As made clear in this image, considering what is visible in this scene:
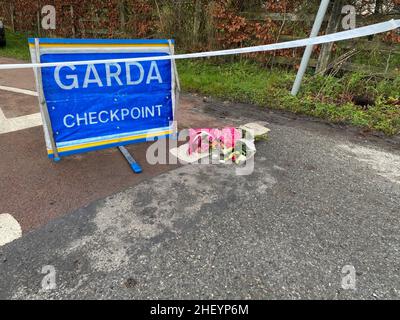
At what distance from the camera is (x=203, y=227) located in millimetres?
2193

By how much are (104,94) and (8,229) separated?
1.62 metres

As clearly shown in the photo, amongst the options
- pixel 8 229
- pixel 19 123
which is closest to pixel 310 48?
pixel 19 123

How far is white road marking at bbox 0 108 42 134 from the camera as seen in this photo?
12.7 ft

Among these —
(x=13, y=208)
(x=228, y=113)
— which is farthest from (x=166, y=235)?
(x=228, y=113)

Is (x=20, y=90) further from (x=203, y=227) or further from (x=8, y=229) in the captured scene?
(x=203, y=227)

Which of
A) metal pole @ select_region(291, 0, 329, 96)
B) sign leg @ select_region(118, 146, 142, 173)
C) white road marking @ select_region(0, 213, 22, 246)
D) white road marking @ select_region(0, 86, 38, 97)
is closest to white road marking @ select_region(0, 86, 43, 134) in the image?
white road marking @ select_region(0, 86, 38, 97)

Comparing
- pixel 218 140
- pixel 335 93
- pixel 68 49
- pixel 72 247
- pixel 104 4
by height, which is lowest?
pixel 72 247

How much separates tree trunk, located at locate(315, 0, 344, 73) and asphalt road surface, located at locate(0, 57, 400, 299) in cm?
304

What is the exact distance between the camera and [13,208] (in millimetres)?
2334

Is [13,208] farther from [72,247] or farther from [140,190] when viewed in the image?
[140,190]

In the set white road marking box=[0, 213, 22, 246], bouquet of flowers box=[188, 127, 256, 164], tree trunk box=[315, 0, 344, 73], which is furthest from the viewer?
tree trunk box=[315, 0, 344, 73]

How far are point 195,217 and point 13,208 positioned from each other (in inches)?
57.5

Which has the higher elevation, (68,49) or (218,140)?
(68,49)

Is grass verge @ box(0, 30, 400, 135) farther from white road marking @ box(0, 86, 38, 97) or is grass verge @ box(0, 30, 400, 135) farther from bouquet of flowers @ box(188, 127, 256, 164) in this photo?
white road marking @ box(0, 86, 38, 97)
